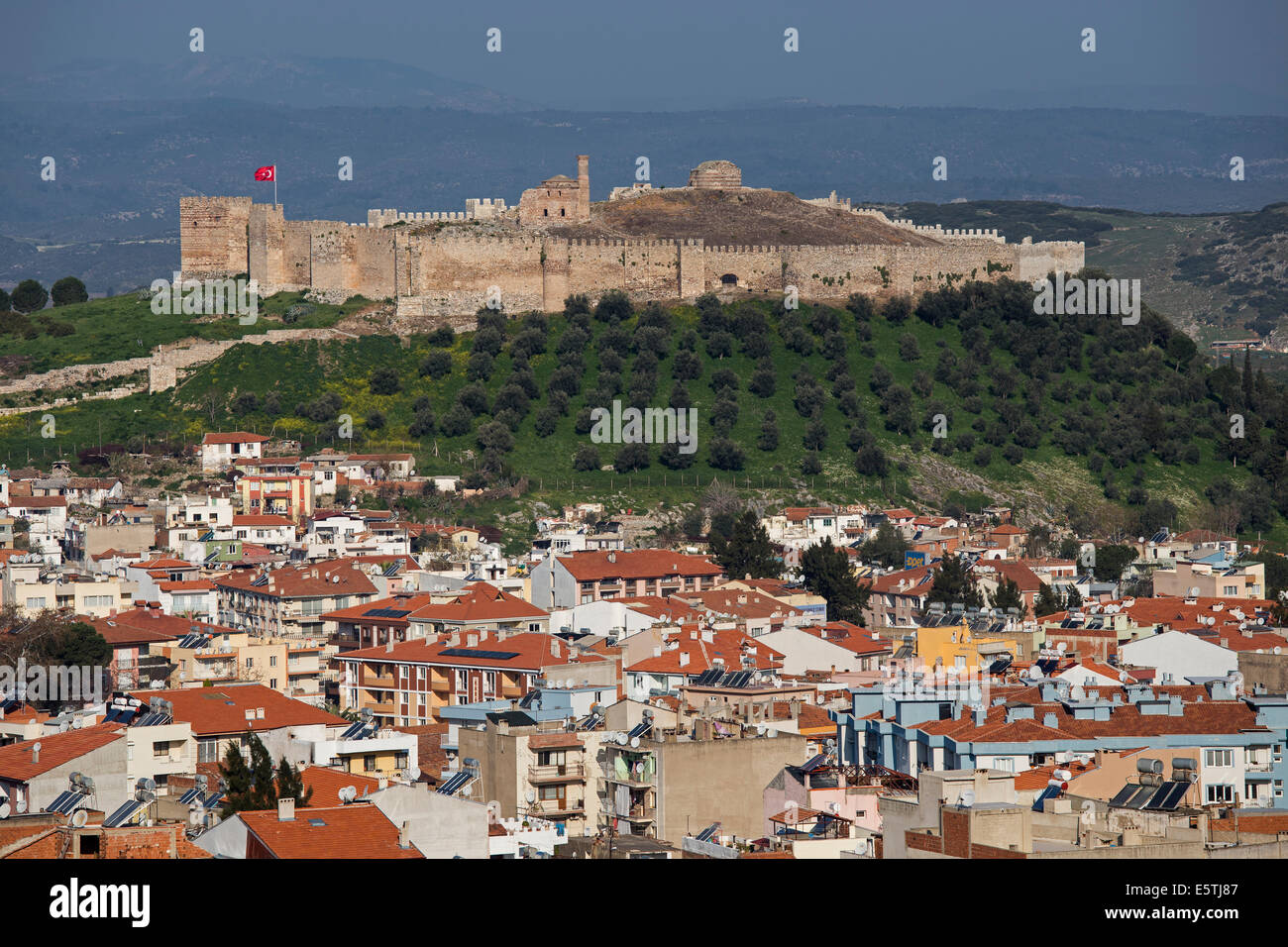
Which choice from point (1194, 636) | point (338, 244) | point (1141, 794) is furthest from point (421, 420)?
point (1141, 794)

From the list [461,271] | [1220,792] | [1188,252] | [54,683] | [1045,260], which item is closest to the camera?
→ [1220,792]

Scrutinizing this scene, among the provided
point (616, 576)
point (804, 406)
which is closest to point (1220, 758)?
point (616, 576)

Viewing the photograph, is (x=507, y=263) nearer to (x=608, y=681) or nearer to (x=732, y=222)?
(x=732, y=222)

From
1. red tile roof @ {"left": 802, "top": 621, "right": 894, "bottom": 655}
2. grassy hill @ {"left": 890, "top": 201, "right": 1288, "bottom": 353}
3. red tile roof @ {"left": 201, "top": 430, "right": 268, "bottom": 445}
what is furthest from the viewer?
grassy hill @ {"left": 890, "top": 201, "right": 1288, "bottom": 353}

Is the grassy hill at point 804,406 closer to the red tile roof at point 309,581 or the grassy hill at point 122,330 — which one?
the grassy hill at point 122,330

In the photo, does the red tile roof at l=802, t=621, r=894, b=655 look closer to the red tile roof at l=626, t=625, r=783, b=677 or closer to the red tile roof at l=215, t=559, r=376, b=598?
the red tile roof at l=626, t=625, r=783, b=677
